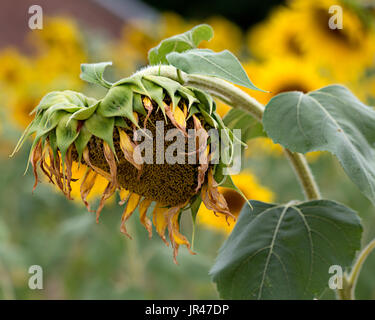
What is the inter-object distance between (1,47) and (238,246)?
13.0 feet

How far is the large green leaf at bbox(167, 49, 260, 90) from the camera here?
50cm

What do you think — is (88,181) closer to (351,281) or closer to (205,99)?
(205,99)

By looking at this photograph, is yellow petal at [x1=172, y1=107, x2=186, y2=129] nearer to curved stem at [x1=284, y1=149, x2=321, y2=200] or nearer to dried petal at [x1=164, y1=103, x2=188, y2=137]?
dried petal at [x1=164, y1=103, x2=188, y2=137]

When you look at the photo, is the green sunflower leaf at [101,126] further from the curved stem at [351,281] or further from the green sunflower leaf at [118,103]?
the curved stem at [351,281]

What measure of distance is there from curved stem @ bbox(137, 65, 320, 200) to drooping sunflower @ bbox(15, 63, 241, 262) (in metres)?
0.03

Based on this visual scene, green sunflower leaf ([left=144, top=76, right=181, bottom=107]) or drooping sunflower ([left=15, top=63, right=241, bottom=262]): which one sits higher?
green sunflower leaf ([left=144, top=76, right=181, bottom=107])

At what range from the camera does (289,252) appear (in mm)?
605

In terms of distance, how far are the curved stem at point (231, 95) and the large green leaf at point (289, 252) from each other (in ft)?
0.09

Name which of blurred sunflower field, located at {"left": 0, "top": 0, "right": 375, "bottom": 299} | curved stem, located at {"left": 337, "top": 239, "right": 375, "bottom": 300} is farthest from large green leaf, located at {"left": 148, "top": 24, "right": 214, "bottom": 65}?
blurred sunflower field, located at {"left": 0, "top": 0, "right": 375, "bottom": 299}

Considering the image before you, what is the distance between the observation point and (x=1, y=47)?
13.6 feet

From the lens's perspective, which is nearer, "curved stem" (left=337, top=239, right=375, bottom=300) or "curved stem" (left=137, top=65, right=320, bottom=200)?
"curved stem" (left=137, top=65, right=320, bottom=200)

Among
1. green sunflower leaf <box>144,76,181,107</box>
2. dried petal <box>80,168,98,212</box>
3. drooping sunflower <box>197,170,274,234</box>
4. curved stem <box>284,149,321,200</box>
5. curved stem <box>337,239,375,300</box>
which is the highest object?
drooping sunflower <box>197,170,274,234</box>

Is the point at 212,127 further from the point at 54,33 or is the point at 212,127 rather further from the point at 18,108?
the point at 54,33

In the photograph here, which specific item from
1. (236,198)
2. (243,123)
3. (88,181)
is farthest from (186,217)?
(88,181)
